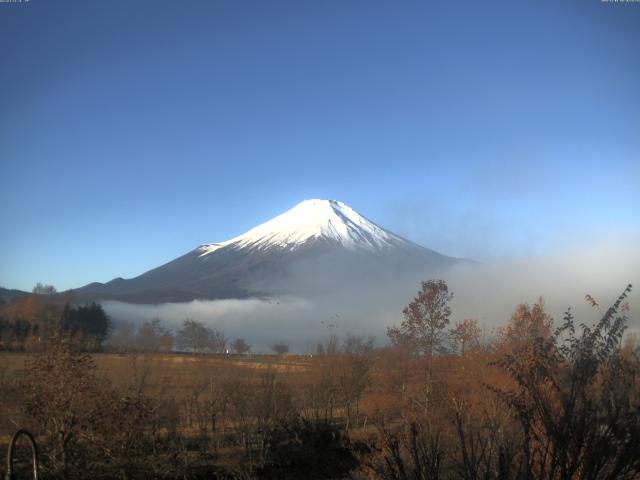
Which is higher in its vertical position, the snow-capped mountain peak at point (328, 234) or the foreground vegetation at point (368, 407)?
the snow-capped mountain peak at point (328, 234)

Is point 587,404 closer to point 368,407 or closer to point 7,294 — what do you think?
point 368,407

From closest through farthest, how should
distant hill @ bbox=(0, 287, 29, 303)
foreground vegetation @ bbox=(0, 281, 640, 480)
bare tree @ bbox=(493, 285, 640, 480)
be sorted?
bare tree @ bbox=(493, 285, 640, 480)
foreground vegetation @ bbox=(0, 281, 640, 480)
distant hill @ bbox=(0, 287, 29, 303)

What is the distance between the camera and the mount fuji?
171250 mm

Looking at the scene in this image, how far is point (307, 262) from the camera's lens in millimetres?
178750

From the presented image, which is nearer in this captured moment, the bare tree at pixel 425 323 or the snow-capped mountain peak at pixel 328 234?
the bare tree at pixel 425 323

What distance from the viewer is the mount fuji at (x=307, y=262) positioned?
17125 cm

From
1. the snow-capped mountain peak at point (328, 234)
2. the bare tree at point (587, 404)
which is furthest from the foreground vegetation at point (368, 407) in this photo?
the snow-capped mountain peak at point (328, 234)

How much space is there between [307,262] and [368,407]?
14935 cm

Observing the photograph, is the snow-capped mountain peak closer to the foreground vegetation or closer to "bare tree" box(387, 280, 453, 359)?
the foreground vegetation

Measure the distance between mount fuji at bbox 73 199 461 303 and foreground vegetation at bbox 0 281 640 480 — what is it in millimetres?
128902

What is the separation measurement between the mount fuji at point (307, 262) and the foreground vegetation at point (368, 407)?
129 metres

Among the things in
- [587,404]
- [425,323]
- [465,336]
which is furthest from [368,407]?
[587,404]

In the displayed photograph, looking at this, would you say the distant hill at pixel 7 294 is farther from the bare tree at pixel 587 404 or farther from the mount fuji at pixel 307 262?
the mount fuji at pixel 307 262

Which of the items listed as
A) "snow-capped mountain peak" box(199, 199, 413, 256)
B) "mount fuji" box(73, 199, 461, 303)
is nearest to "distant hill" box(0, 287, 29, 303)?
"mount fuji" box(73, 199, 461, 303)
